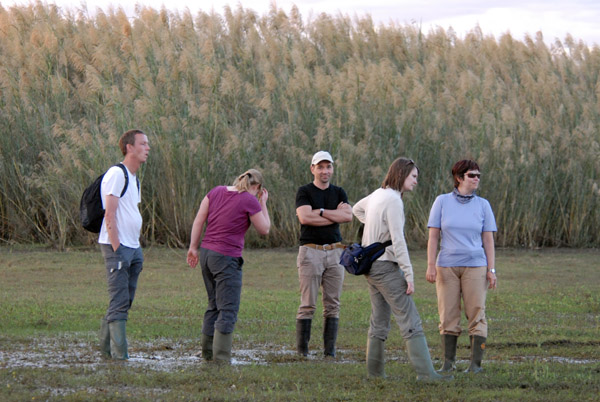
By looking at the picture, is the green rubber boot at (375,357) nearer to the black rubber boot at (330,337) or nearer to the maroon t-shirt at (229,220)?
the black rubber boot at (330,337)

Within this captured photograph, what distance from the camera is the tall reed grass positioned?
64.4 ft

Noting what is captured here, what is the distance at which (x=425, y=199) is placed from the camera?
20.2 metres

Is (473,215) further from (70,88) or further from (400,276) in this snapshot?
(70,88)

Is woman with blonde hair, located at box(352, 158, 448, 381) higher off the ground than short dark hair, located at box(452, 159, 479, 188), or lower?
lower

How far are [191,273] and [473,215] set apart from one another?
347 inches

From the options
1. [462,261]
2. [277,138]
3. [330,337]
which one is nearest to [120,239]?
[330,337]

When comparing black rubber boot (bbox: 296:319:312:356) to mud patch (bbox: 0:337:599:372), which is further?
black rubber boot (bbox: 296:319:312:356)

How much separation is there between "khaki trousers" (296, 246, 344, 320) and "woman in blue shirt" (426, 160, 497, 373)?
3.77 feet

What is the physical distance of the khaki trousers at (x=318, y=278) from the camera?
965 cm

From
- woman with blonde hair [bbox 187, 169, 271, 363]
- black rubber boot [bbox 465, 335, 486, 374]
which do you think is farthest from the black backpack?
black rubber boot [bbox 465, 335, 486, 374]

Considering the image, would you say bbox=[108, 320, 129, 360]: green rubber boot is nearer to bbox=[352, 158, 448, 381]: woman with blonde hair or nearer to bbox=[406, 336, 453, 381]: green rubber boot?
bbox=[352, 158, 448, 381]: woman with blonde hair

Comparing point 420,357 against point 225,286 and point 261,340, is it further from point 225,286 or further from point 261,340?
point 261,340

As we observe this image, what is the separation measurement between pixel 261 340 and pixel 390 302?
3042 millimetres

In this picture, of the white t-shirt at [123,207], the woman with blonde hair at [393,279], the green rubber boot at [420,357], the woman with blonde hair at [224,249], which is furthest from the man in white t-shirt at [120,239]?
the green rubber boot at [420,357]
